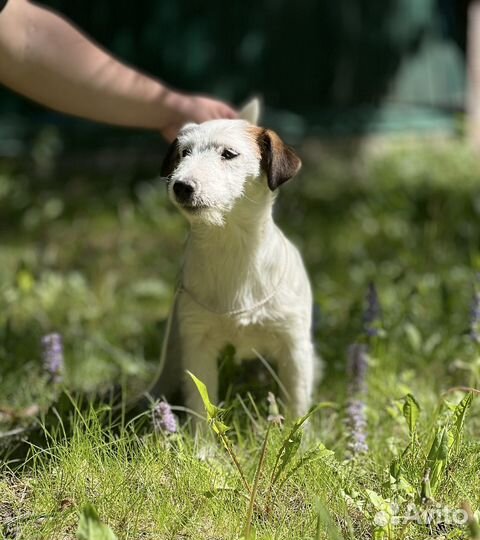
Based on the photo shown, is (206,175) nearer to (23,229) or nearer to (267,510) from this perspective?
(267,510)

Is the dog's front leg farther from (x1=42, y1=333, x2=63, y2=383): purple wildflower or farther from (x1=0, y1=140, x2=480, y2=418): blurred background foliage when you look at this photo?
(x1=42, y1=333, x2=63, y2=383): purple wildflower

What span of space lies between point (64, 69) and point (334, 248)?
2468mm

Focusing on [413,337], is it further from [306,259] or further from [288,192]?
[288,192]

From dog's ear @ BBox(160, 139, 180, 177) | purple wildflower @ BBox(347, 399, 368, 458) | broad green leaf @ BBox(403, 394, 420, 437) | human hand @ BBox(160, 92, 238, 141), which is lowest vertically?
purple wildflower @ BBox(347, 399, 368, 458)

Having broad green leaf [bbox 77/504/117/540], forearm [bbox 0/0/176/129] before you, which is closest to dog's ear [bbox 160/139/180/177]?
forearm [bbox 0/0/176/129]

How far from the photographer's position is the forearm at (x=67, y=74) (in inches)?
122

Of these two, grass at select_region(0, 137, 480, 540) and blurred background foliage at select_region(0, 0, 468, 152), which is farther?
blurred background foliage at select_region(0, 0, 468, 152)

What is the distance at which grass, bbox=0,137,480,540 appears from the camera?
7.43 ft

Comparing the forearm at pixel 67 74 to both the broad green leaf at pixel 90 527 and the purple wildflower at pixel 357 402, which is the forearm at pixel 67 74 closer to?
the purple wildflower at pixel 357 402

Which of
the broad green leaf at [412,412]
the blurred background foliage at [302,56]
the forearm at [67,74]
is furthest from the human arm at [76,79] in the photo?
the blurred background foliage at [302,56]

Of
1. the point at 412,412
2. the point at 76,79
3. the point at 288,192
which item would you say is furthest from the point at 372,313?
the point at 288,192

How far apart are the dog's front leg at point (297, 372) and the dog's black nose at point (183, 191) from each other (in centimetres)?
70

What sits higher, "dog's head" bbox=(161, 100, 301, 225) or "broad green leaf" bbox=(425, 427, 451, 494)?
"dog's head" bbox=(161, 100, 301, 225)

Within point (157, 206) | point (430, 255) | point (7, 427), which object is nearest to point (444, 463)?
point (7, 427)
